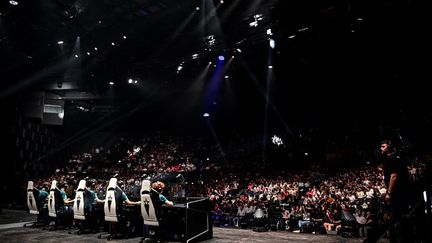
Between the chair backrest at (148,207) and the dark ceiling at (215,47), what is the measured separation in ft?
27.6

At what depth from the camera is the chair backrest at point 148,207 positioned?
577cm

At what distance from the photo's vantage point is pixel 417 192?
2500 millimetres

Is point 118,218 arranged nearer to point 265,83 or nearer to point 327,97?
point 265,83

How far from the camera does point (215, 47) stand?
14086 mm

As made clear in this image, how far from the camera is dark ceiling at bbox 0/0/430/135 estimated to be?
453 inches

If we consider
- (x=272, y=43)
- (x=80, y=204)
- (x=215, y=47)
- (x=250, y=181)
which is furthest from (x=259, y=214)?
(x=215, y=47)

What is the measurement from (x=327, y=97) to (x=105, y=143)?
17.9m

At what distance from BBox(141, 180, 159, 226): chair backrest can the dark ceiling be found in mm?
8426

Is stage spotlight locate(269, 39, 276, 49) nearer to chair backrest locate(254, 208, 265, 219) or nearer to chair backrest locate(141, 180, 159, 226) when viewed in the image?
chair backrest locate(254, 208, 265, 219)

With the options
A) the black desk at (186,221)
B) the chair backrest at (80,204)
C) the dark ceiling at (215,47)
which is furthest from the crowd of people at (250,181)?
the dark ceiling at (215,47)

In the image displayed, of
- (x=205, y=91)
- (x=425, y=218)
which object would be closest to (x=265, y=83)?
(x=205, y=91)

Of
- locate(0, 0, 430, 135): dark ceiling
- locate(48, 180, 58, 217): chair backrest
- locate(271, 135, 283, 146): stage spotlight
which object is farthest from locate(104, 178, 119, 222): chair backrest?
locate(271, 135, 283, 146): stage spotlight

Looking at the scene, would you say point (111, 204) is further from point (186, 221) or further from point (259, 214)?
point (259, 214)

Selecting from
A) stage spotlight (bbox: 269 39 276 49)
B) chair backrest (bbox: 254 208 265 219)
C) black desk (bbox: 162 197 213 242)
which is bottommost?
chair backrest (bbox: 254 208 265 219)
